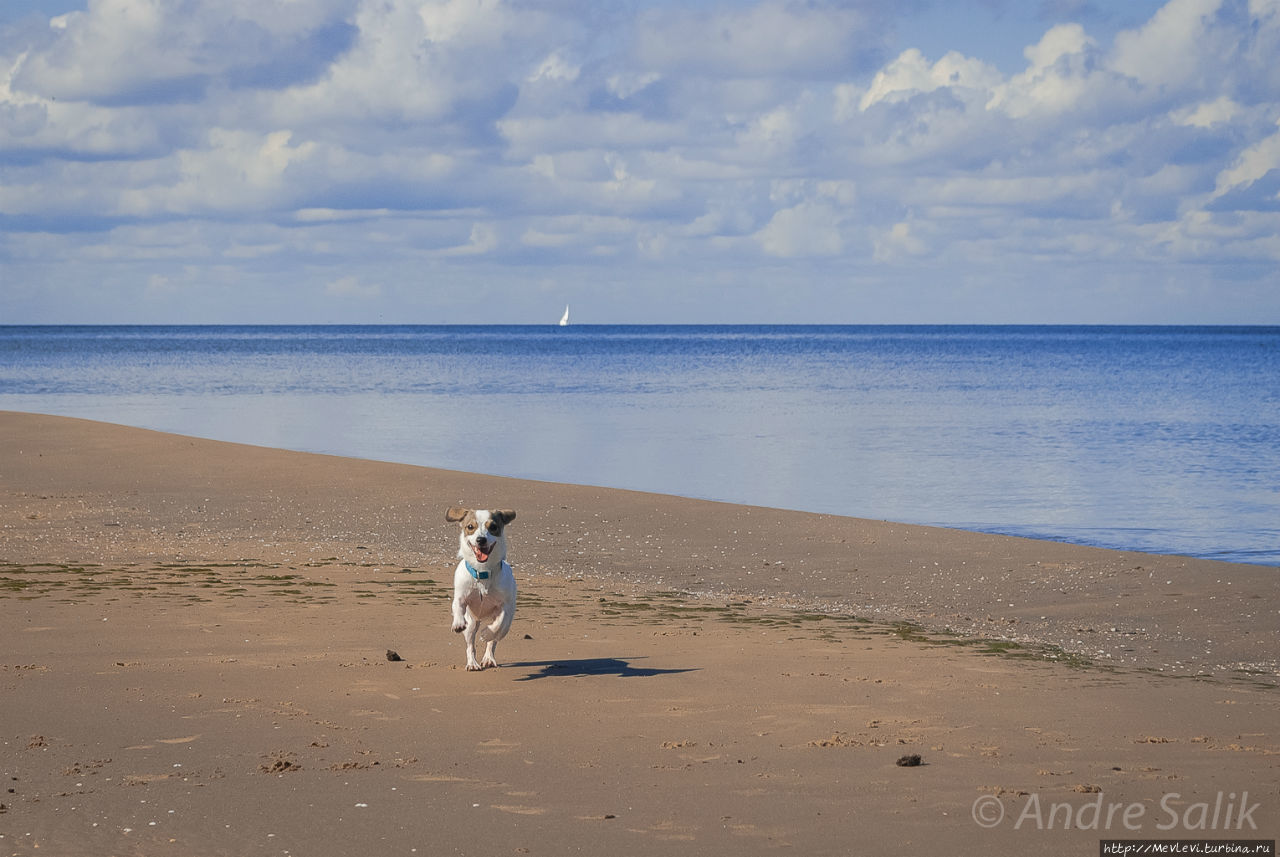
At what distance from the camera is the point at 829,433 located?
32.9 meters

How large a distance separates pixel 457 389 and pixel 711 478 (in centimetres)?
3363

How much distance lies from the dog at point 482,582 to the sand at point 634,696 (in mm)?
316

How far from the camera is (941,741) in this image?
6891 millimetres

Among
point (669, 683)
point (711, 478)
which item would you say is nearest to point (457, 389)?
point (711, 478)

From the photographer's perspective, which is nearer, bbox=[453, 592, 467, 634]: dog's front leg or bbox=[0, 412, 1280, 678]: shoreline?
bbox=[453, 592, 467, 634]: dog's front leg

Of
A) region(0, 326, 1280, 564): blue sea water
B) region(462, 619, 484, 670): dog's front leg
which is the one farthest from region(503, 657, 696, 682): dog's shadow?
region(0, 326, 1280, 564): blue sea water

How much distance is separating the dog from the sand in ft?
1.04

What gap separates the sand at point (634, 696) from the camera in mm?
5645

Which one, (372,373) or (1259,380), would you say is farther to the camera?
(372,373)

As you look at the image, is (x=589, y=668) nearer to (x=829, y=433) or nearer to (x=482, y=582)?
(x=482, y=582)

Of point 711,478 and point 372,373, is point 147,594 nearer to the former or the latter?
point 711,478

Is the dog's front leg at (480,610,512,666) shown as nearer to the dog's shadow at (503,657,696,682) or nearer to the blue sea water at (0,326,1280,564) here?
the dog's shadow at (503,657,696,682)

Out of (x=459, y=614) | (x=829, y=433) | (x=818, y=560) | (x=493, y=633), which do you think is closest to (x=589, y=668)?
(x=493, y=633)

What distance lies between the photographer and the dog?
27.5 ft
